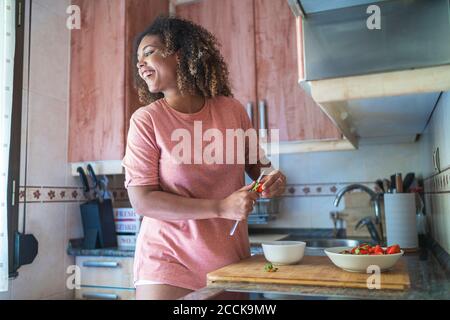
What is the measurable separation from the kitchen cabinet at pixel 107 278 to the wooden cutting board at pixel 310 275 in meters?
1.02

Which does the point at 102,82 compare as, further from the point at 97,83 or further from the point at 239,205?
the point at 239,205

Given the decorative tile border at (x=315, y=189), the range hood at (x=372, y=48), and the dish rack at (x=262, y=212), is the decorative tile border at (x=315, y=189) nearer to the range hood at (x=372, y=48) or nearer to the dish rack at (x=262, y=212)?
the dish rack at (x=262, y=212)

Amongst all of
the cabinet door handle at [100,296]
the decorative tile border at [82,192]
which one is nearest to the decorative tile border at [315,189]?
the decorative tile border at [82,192]

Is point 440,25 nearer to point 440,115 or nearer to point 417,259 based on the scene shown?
point 440,115

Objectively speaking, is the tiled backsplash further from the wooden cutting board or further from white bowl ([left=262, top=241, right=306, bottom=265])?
Result: white bowl ([left=262, top=241, right=306, bottom=265])

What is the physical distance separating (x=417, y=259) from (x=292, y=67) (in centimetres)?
107

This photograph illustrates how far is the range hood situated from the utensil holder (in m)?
0.59

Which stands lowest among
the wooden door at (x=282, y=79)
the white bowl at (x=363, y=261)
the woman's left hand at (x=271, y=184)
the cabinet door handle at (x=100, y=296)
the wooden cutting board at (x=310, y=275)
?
the cabinet door handle at (x=100, y=296)

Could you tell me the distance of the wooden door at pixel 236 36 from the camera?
2.00 m

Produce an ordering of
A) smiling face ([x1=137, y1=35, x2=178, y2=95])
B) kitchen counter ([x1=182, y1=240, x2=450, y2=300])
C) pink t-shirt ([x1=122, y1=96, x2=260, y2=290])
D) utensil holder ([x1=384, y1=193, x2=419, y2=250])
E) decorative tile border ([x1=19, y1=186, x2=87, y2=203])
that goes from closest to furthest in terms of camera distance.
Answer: kitchen counter ([x1=182, y1=240, x2=450, y2=300]) → pink t-shirt ([x1=122, y1=96, x2=260, y2=290]) → smiling face ([x1=137, y1=35, x2=178, y2=95]) → utensil holder ([x1=384, y1=193, x2=419, y2=250]) → decorative tile border ([x1=19, y1=186, x2=87, y2=203])

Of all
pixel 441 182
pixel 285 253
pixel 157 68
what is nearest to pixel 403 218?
pixel 441 182

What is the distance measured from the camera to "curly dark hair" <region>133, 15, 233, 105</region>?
1017 mm

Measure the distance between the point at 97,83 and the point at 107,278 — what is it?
2.95 feet

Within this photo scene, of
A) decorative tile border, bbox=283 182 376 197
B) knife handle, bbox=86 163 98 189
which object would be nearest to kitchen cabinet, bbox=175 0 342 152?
decorative tile border, bbox=283 182 376 197
